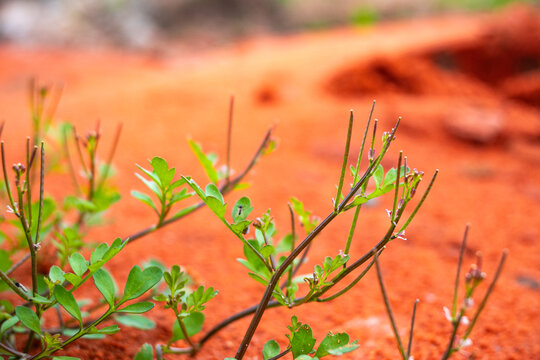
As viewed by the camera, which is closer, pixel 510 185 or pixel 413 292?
pixel 413 292

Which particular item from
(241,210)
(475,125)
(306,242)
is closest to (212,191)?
(241,210)

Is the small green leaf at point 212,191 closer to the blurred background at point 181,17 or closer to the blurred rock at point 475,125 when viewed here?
the blurred rock at point 475,125

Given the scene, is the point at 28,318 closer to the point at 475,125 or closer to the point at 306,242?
the point at 306,242

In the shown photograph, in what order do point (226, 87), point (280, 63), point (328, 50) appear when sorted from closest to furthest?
point (226, 87)
point (280, 63)
point (328, 50)

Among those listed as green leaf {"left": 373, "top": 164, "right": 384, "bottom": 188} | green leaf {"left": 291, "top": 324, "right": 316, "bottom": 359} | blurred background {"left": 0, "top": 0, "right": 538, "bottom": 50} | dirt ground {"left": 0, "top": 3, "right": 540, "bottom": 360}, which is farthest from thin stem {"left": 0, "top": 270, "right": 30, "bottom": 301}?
blurred background {"left": 0, "top": 0, "right": 538, "bottom": 50}

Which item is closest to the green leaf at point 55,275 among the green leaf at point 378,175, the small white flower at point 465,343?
the green leaf at point 378,175

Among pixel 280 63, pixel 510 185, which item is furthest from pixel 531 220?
pixel 280 63

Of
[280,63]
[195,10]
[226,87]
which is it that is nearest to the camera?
[226,87]

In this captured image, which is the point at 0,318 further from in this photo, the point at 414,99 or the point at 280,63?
the point at 280,63
